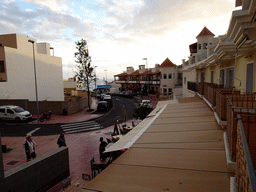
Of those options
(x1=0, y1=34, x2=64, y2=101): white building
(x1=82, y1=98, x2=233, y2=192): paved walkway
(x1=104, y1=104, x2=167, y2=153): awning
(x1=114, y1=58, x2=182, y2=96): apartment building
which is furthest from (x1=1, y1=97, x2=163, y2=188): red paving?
(x1=114, y1=58, x2=182, y2=96): apartment building

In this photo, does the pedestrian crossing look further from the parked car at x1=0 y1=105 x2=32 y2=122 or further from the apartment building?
the apartment building

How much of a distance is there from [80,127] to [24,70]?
16892 mm

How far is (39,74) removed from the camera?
110 ft

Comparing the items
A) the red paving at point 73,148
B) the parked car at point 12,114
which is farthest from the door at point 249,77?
the parked car at point 12,114

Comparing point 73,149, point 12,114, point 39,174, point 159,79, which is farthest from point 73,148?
point 159,79

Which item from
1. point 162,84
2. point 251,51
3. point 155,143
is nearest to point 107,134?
point 155,143

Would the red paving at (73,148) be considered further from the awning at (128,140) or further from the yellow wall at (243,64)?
the yellow wall at (243,64)

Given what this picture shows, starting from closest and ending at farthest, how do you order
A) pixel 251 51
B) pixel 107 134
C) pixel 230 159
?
pixel 230 159 < pixel 251 51 < pixel 107 134

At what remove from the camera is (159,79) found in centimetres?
5616

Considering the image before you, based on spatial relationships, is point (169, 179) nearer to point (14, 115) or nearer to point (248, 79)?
point (248, 79)

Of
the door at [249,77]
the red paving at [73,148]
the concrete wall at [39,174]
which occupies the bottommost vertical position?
the red paving at [73,148]

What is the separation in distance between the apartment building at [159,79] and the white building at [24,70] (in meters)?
25.9

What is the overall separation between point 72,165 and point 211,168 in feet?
29.6

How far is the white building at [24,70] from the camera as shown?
2666 centimetres
